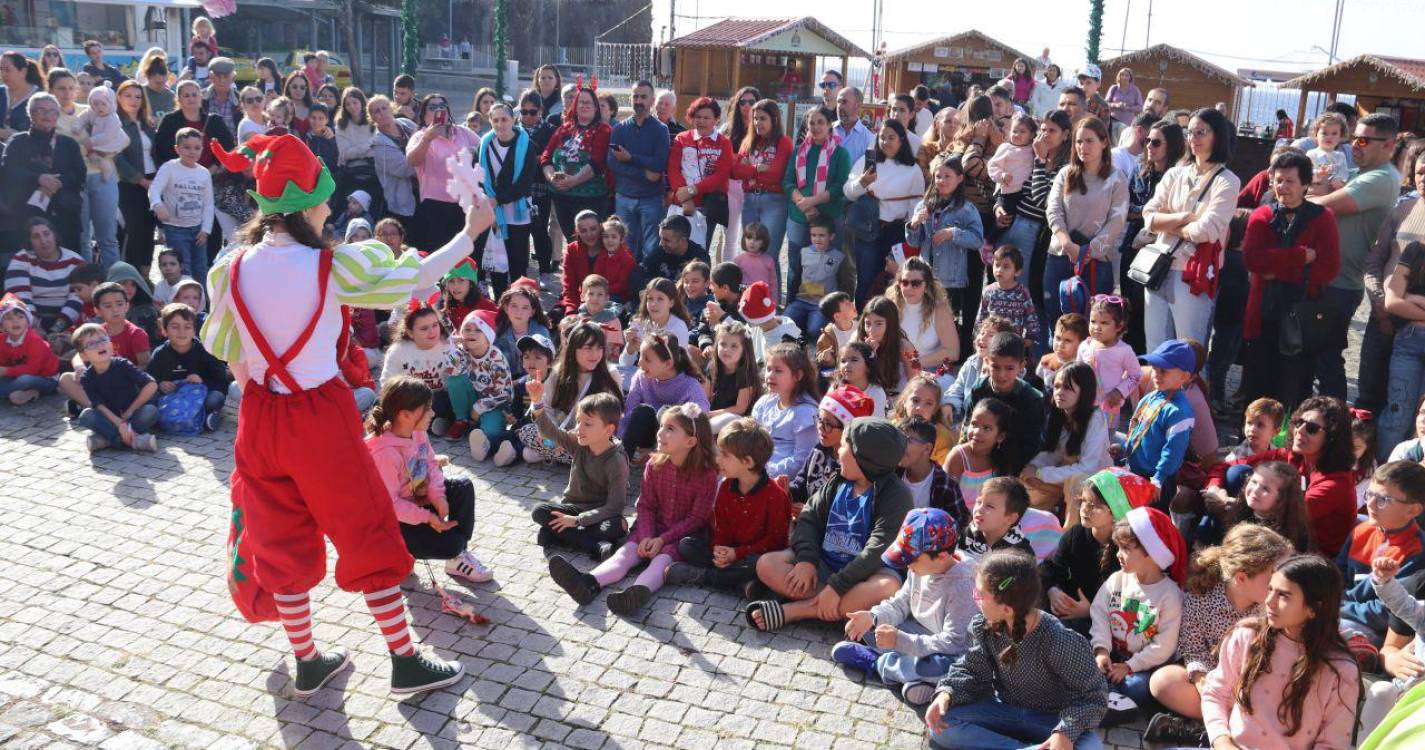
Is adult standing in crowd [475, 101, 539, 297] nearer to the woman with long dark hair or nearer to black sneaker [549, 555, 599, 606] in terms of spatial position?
black sneaker [549, 555, 599, 606]

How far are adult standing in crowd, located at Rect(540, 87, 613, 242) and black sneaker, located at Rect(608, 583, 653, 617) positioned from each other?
5654 mm

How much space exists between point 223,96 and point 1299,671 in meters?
10.8

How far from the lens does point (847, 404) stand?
5.70 metres

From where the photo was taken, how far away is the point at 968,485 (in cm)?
575

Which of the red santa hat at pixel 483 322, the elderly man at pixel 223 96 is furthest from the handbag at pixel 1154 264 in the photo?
the elderly man at pixel 223 96

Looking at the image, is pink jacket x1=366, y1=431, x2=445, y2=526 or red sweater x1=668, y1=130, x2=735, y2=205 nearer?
pink jacket x1=366, y1=431, x2=445, y2=526

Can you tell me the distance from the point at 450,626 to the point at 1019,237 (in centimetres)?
503

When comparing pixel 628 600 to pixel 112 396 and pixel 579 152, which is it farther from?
pixel 579 152

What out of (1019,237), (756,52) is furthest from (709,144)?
(756,52)

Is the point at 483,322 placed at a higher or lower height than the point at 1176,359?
lower

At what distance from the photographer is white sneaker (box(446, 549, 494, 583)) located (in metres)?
5.44

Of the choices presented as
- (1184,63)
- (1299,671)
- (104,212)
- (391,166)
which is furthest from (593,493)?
(1184,63)

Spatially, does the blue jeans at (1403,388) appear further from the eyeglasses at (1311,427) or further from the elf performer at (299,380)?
the elf performer at (299,380)

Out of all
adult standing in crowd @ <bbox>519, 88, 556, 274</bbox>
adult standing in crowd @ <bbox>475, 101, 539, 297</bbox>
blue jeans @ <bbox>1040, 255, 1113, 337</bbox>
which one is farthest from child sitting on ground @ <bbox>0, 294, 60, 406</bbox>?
blue jeans @ <bbox>1040, 255, 1113, 337</bbox>
